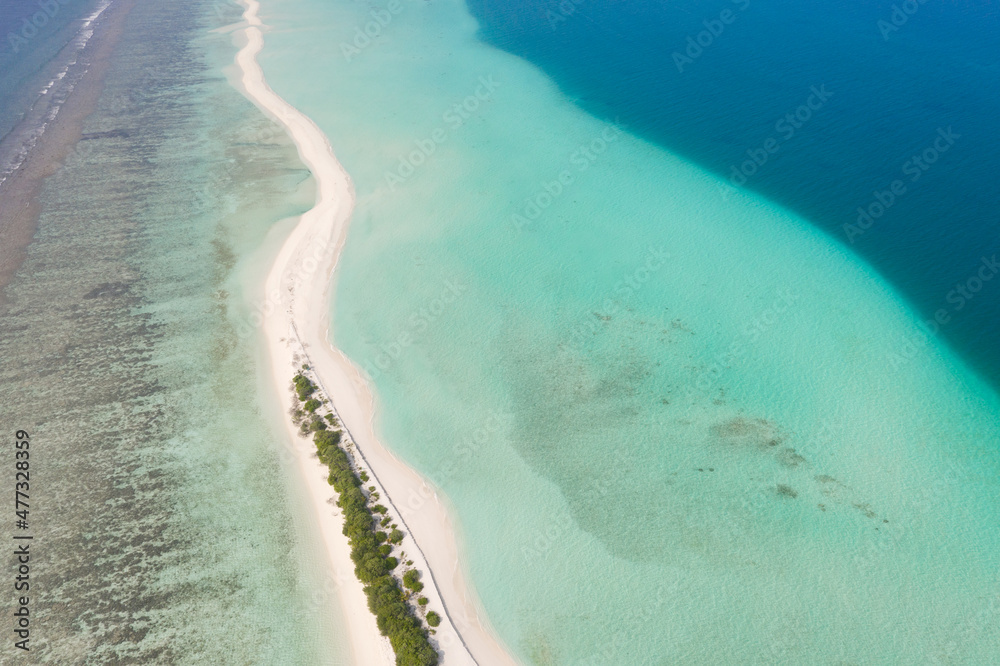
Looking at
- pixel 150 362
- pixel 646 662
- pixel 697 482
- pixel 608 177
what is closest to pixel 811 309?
pixel 697 482

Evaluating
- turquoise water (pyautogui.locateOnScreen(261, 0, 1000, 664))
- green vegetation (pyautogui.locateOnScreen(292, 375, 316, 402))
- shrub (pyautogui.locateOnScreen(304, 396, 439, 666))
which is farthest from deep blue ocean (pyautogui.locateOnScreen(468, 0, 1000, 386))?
shrub (pyautogui.locateOnScreen(304, 396, 439, 666))

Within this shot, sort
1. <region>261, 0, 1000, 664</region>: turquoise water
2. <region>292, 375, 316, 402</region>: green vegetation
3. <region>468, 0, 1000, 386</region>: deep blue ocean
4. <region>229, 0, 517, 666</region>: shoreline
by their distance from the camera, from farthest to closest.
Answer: <region>468, 0, 1000, 386</region>: deep blue ocean → <region>292, 375, 316, 402</region>: green vegetation → <region>261, 0, 1000, 664</region>: turquoise water → <region>229, 0, 517, 666</region>: shoreline

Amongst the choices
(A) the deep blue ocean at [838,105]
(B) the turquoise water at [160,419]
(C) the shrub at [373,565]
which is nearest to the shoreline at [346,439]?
(C) the shrub at [373,565]

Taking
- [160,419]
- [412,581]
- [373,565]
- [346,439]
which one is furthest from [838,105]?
[160,419]

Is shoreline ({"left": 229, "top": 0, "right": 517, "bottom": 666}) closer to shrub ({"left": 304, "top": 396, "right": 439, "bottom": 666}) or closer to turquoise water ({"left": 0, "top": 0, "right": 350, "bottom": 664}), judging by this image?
shrub ({"left": 304, "top": 396, "right": 439, "bottom": 666})

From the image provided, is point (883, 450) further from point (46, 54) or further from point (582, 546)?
A: point (46, 54)

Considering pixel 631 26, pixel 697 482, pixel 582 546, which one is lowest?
pixel 582 546

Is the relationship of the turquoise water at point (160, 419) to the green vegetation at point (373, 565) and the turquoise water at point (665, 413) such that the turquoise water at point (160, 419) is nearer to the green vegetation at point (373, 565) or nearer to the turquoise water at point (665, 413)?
the green vegetation at point (373, 565)
